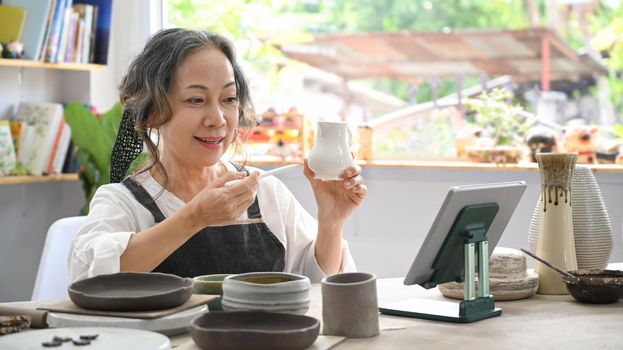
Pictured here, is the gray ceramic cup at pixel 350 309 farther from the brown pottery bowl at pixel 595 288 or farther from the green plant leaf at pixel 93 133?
the green plant leaf at pixel 93 133

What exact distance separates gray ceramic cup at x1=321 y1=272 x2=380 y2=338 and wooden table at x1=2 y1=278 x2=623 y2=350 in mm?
22

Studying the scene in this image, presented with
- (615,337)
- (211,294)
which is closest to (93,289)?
(211,294)

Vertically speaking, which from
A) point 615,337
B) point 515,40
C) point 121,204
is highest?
point 515,40

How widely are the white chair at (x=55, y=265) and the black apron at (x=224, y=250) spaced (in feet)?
1.00

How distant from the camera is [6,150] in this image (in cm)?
417

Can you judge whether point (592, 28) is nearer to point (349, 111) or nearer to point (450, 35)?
point (450, 35)

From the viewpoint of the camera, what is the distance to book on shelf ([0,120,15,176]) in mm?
4145

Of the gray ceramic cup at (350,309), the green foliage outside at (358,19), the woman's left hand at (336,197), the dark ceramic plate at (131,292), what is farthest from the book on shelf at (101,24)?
the gray ceramic cup at (350,309)

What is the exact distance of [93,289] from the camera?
1805mm

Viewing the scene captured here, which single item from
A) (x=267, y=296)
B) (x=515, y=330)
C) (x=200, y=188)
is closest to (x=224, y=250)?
(x=200, y=188)

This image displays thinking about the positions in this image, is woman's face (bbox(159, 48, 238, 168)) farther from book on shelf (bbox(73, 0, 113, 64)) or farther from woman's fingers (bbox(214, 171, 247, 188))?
book on shelf (bbox(73, 0, 113, 64))

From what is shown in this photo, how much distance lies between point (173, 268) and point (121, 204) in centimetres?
21

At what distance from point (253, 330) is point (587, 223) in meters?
1.09

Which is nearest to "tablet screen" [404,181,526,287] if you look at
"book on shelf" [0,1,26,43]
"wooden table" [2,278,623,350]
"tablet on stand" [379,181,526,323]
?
"tablet on stand" [379,181,526,323]
